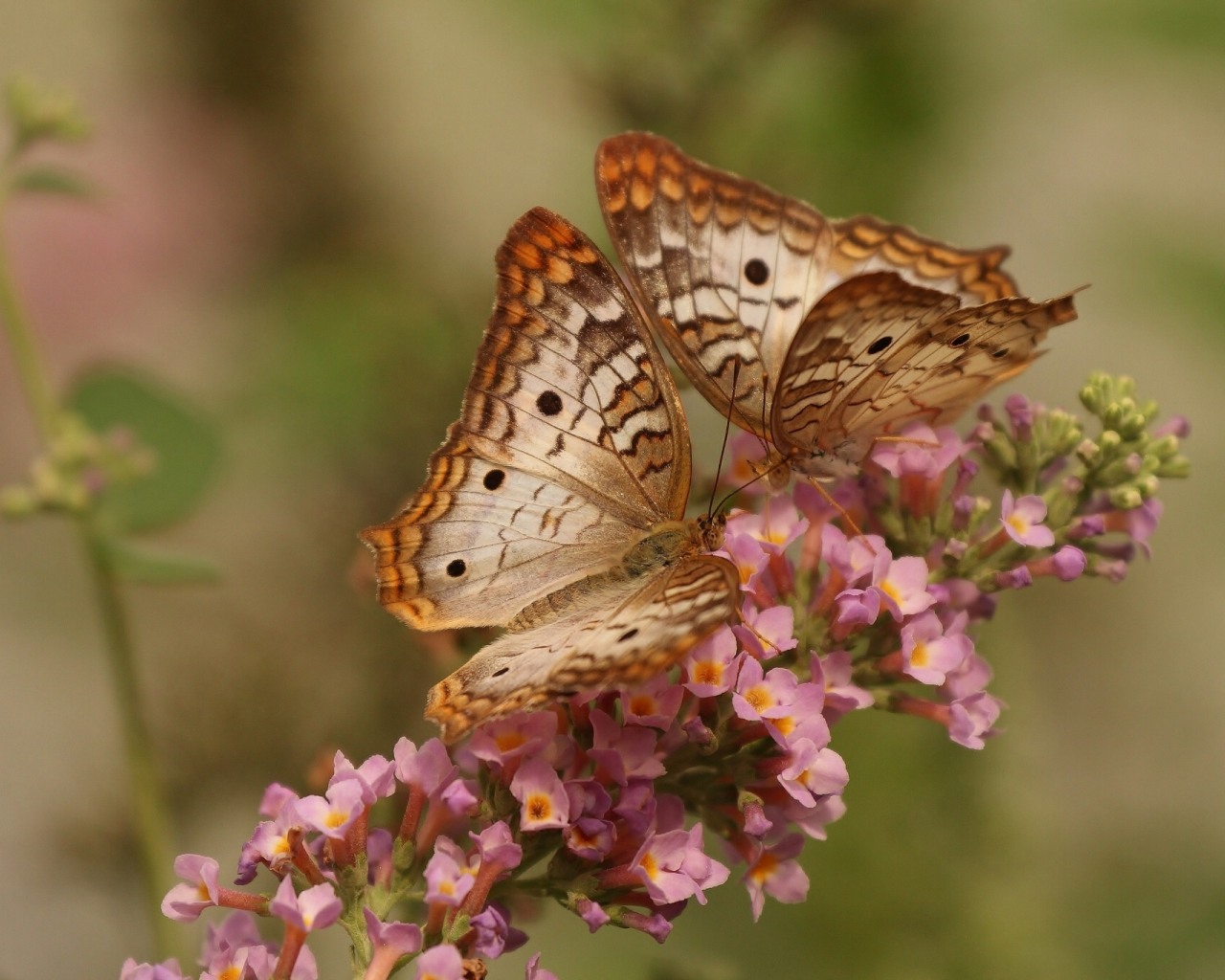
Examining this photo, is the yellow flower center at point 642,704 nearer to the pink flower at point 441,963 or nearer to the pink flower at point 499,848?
the pink flower at point 499,848

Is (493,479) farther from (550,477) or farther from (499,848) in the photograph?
(499,848)

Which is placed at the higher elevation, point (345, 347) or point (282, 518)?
point (345, 347)

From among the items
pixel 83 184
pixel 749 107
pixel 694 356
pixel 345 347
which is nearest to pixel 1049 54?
pixel 749 107

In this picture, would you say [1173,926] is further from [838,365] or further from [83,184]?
[83,184]

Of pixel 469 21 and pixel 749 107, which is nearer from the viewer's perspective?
pixel 749 107

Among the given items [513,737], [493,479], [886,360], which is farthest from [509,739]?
[886,360]

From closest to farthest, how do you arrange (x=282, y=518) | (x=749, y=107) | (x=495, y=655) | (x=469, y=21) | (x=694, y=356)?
(x=495, y=655) < (x=694, y=356) < (x=749, y=107) < (x=282, y=518) < (x=469, y=21)
